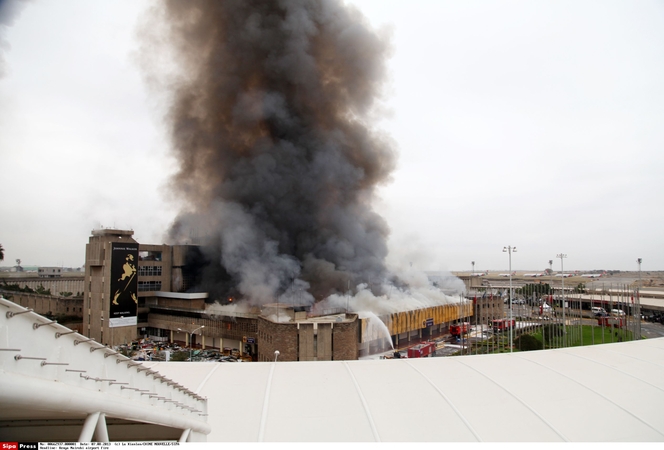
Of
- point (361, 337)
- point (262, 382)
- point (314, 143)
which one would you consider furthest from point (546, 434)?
point (314, 143)

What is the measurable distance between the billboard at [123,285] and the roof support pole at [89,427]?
37952 mm

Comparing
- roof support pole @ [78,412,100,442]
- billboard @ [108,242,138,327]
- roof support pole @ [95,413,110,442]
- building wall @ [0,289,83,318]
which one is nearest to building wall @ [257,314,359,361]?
billboard @ [108,242,138,327]

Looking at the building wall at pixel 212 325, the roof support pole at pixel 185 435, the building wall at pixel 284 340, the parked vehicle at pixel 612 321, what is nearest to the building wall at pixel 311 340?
the building wall at pixel 284 340

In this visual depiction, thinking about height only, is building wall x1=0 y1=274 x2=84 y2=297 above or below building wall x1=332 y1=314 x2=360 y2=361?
above

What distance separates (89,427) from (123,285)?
126 feet

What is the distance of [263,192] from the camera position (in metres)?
40.7

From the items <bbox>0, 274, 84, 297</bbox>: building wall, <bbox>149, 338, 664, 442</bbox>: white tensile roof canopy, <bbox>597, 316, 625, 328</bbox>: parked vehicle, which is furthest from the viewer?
<bbox>0, 274, 84, 297</bbox>: building wall

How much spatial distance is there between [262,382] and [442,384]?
4.73 meters

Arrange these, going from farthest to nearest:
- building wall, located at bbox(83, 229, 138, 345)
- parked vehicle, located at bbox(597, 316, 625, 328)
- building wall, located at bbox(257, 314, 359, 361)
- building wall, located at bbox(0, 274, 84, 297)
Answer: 1. building wall, located at bbox(0, 274, 84, 297)
2. building wall, located at bbox(83, 229, 138, 345)
3. parked vehicle, located at bbox(597, 316, 625, 328)
4. building wall, located at bbox(257, 314, 359, 361)

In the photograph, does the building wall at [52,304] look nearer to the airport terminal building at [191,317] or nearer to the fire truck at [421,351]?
the airport terminal building at [191,317]

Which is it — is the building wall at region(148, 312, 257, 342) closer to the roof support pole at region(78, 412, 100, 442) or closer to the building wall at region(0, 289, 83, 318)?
the building wall at region(0, 289, 83, 318)

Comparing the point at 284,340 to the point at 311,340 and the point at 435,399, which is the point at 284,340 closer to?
the point at 311,340

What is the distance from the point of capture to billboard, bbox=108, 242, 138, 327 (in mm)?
37188

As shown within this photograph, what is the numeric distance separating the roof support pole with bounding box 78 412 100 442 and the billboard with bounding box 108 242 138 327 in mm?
37952
